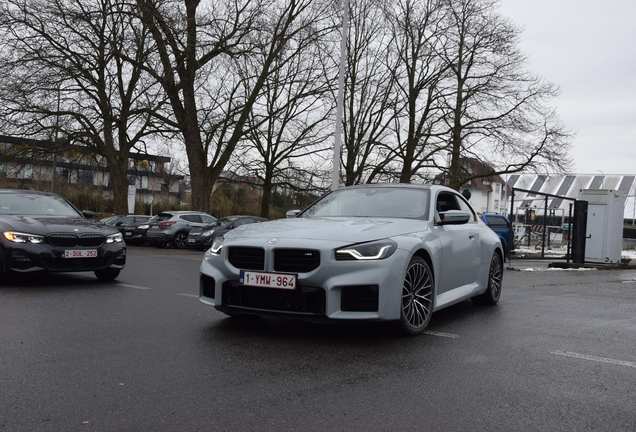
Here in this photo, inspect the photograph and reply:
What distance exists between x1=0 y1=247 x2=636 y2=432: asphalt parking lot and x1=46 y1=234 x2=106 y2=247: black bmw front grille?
1553 mm

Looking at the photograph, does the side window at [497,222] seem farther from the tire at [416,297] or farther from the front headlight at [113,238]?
the tire at [416,297]

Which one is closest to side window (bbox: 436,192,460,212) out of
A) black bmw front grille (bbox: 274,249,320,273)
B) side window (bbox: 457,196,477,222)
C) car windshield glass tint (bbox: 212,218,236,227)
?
side window (bbox: 457,196,477,222)

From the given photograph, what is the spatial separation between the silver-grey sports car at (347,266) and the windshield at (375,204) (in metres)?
0.01

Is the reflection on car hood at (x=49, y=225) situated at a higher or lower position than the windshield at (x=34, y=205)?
lower

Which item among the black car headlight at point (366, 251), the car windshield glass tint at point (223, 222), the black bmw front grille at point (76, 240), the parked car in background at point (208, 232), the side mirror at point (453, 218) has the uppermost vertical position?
the side mirror at point (453, 218)

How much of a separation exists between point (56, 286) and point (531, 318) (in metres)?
6.60

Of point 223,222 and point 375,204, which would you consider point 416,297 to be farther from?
point 223,222

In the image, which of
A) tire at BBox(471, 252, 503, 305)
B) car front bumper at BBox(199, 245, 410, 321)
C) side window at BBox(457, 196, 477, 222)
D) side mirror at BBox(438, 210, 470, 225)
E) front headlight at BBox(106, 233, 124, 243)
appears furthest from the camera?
front headlight at BBox(106, 233, 124, 243)

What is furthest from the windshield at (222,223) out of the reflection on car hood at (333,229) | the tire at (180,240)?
the reflection on car hood at (333,229)

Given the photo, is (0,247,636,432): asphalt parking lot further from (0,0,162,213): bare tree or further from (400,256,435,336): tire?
(0,0,162,213): bare tree

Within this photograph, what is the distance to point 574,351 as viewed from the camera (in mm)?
5344

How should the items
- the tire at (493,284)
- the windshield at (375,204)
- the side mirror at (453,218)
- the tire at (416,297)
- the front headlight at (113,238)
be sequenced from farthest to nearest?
1. the front headlight at (113,238)
2. the tire at (493,284)
3. the windshield at (375,204)
4. the side mirror at (453,218)
5. the tire at (416,297)

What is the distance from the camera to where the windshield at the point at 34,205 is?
9.71 meters

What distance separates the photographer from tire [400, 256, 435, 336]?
562 centimetres
